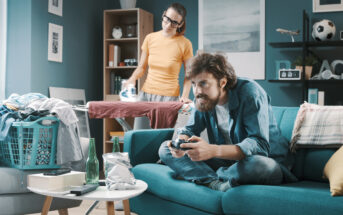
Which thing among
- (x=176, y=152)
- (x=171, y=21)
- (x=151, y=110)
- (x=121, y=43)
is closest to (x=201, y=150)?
(x=176, y=152)

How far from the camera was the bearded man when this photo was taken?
193 cm

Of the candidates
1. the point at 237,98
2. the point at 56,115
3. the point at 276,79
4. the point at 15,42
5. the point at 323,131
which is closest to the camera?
the point at 237,98

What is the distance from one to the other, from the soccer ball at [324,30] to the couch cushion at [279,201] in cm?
283

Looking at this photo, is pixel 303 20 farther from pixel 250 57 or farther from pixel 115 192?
pixel 115 192

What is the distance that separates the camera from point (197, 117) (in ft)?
7.73

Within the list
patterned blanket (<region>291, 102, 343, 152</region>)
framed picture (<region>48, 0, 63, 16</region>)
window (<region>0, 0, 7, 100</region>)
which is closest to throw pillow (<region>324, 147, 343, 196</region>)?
patterned blanket (<region>291, 102, 343, 152</region>)

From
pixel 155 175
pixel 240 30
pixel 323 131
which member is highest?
pixel 240 30

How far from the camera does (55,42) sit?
4562mm

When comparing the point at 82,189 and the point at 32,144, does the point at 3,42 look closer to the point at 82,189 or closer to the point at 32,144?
the point at 32,144

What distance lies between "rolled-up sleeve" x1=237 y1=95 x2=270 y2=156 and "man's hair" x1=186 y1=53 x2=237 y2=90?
0.48 feet

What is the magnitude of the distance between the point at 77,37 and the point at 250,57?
2003mm

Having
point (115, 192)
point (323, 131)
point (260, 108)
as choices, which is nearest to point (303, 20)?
point (323, 131)

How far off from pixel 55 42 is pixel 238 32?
205cm

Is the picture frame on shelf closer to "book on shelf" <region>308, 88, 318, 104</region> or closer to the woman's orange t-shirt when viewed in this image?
"book on shelf" <region>308, 88, 318, 104</region>
